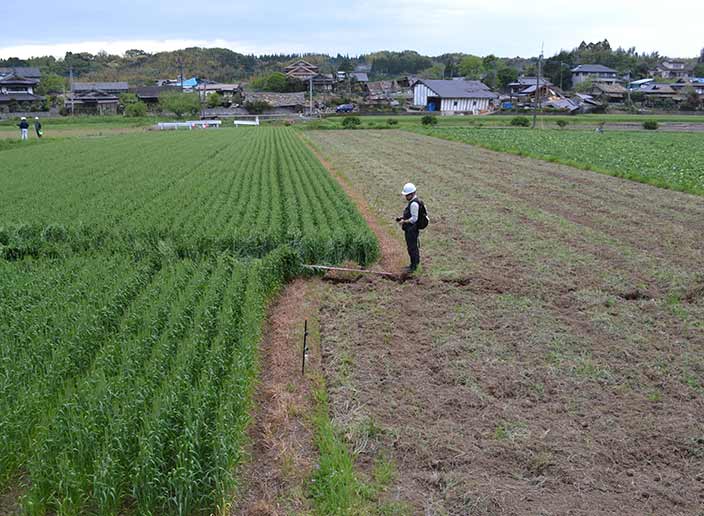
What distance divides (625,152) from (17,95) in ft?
230

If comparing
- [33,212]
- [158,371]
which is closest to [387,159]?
[33,212]

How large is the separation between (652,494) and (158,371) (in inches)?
193

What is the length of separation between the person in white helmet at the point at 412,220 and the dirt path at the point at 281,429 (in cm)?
267

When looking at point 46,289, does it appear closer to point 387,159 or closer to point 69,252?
point 69,252

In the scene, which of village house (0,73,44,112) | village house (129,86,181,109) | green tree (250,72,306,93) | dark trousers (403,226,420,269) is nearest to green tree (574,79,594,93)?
green tree (250,72,306,93)

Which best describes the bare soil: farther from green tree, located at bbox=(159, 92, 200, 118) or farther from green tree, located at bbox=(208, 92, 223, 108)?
green tree, located at bbox=(208, 92, 223, 108)

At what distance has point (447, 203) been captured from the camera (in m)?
17.5

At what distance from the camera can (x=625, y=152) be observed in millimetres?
31328

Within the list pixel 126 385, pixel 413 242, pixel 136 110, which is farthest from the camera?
pixel 136 110

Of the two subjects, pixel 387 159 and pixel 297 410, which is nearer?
pixel 297 410

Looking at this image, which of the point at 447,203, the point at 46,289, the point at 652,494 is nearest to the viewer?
the point at 652,494

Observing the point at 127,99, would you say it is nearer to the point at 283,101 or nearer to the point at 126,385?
the point at 283,101

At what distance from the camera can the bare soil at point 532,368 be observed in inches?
205

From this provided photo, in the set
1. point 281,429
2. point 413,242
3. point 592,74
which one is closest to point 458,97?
point 592,74
